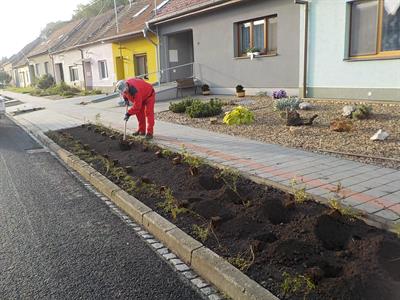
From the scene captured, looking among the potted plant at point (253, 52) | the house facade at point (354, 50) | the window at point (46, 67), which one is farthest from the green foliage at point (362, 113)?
the window at point (46, 67)

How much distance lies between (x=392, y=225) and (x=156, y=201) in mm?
2541

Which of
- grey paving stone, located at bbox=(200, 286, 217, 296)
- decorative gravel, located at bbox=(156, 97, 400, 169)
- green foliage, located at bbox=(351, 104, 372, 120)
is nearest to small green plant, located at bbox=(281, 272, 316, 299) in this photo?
grey paving stone, located at bbox=(200, 286, 217, 296)

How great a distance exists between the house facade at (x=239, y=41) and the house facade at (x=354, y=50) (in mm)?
701

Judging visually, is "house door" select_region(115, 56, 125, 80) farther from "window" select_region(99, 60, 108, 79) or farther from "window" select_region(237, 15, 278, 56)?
"window" select_region(237, 15, 278, 56)

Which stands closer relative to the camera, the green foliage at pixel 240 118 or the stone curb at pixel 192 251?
the stone curb at pixel 192 251

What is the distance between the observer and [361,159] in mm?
5859

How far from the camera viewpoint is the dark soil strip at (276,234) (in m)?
2.70

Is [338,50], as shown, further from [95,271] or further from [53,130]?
[95,271]

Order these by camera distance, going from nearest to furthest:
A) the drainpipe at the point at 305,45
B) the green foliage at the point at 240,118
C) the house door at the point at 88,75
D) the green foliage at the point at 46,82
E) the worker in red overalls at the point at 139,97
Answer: the worker in red overalls at the point at 139,97
the green foliage at the point at 240,118
the drainpipe at the point at 305,45
the house door at the point at 88,75
the green foliage at the point at 46,82

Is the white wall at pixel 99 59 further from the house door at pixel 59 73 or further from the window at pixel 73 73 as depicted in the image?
the house door at pixel 59 73

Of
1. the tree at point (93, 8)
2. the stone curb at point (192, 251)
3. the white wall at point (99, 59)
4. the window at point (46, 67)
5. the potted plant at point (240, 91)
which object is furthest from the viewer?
the tree at point (93, 8)

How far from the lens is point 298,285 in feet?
8.84

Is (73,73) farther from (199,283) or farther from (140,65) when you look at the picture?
(199,283)

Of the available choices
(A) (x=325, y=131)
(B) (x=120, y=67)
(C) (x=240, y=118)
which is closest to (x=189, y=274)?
(A) (x=325, y=131)
